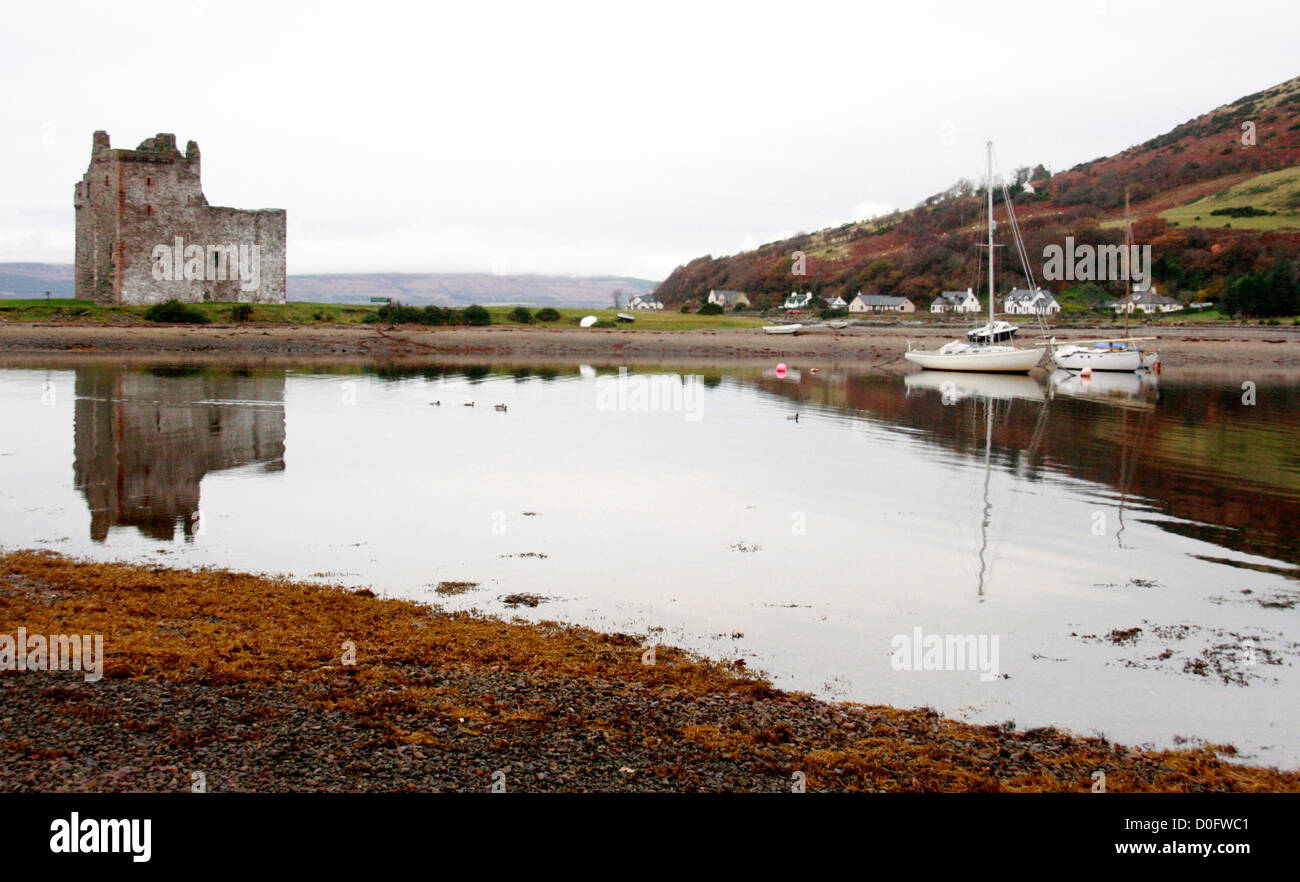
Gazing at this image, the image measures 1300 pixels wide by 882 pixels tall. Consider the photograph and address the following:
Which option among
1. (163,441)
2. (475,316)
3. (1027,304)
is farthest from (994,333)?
(163,441)

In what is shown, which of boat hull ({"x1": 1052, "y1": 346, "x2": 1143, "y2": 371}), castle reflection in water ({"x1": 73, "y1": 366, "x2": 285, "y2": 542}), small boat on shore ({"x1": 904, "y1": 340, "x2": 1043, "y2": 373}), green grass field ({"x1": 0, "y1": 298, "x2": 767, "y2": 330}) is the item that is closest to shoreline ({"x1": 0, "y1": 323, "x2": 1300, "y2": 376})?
green grass field ({"x1": 0, "y1": 298, "x2": 767, "y2": 330})

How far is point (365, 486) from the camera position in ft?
56.5

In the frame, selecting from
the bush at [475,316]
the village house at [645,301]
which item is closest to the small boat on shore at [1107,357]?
the bush at [475,316]

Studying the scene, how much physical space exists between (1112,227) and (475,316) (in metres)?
80.2

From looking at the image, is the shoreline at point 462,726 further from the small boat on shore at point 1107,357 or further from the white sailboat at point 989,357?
the small boat on shore at point 1107,357

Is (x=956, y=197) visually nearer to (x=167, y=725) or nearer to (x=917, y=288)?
(x=917, y=288)

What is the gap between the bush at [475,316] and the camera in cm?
6450

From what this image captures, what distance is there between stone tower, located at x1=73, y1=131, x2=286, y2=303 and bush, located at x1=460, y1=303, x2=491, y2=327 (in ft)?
37.8

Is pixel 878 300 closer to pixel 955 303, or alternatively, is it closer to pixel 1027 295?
pixel 955 303

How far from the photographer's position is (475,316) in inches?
2554
